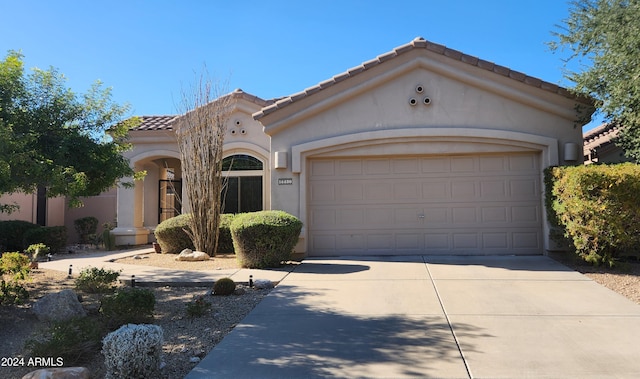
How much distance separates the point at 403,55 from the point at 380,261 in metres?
5.07

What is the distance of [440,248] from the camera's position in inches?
432

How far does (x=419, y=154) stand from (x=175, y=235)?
7.13m

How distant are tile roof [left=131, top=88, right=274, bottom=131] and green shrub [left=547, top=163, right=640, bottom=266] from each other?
363 inches

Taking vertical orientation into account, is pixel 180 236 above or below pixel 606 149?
below

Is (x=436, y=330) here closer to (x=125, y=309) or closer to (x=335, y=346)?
(x=335, y=346)

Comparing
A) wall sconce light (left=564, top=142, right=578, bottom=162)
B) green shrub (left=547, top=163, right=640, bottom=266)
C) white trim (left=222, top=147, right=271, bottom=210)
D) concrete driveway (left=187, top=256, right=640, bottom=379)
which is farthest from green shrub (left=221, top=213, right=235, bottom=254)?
wall sconce light (left=564, top=142, right=578, bottom=162)

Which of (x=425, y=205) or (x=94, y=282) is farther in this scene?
(x=425, y=205)

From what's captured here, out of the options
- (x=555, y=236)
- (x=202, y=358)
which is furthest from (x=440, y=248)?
(x=202, y=358)

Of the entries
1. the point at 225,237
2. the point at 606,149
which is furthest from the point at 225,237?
the point at 606,149

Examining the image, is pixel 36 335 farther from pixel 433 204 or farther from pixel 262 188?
pixel 262 188

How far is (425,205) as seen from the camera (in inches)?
435

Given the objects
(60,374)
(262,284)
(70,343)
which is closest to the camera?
(60,374)

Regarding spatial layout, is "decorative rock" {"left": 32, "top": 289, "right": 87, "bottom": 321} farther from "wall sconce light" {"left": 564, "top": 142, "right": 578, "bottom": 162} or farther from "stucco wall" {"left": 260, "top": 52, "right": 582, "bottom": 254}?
"wall sconce light" {"left": 564, "top": 142, "right": 578, "bottom": 162}

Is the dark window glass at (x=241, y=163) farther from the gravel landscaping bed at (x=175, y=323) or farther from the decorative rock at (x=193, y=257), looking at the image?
the gravel landscaping bed at (x=175, y=323)
